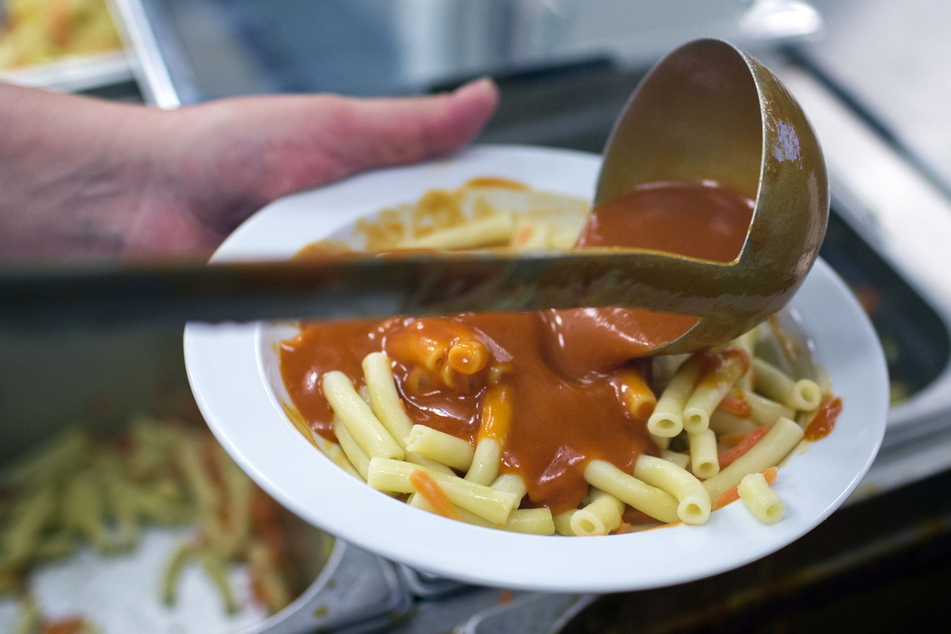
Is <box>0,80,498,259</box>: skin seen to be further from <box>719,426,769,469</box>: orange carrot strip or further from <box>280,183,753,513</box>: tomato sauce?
<box>719,426,769,469</box>: orange carrot strip

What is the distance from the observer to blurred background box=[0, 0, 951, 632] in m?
1.51

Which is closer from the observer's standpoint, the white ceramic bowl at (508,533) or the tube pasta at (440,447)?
the white ceramic bowl at (508,533)

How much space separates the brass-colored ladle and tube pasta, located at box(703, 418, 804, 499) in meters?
0.18

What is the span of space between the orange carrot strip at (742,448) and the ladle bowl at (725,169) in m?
0.19

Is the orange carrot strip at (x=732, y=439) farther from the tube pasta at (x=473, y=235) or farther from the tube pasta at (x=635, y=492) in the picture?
the tube pasta at (x=473, y=235)

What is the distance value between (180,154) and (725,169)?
45.7 inches

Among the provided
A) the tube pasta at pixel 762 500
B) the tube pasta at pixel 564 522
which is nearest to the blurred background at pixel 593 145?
the tube pasta at pixel 564 522

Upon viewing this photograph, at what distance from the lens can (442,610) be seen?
1.28m

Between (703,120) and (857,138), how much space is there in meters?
1.26

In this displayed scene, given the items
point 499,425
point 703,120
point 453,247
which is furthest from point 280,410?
point 703,120

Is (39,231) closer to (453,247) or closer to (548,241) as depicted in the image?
(453,247)

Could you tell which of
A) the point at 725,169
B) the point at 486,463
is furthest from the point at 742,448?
the point at 725,169

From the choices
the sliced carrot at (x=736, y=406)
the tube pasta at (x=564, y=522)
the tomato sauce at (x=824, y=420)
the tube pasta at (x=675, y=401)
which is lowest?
the sliced carrot at (x=736, y=406)

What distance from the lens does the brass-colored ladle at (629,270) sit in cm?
64
